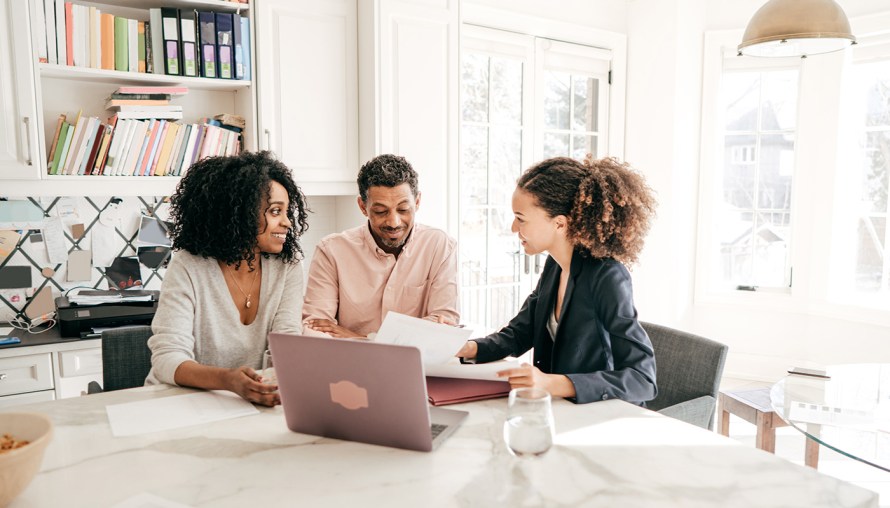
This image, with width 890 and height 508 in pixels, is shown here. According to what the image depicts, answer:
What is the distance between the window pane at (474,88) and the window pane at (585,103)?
75 cm

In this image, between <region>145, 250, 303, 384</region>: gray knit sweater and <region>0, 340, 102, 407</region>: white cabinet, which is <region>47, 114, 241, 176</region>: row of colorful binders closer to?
<region>0, 340, 102, 407</region>: white cabinet

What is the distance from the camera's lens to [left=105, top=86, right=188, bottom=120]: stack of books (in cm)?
262

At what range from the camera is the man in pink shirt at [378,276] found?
90.7 inches

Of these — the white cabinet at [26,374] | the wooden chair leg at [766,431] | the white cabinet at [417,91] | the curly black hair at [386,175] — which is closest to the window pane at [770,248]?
the wooden chair leg at [766,431]

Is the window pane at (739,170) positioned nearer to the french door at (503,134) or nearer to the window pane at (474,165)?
the french door at (503,134)

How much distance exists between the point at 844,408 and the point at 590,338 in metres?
0.83

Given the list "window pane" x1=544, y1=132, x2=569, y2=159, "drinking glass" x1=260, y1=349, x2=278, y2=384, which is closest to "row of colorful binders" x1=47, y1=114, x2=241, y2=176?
"drinking glass" x1=260, y1=349, x2=278, y2=384

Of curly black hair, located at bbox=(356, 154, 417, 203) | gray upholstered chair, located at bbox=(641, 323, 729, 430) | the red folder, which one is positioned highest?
curly black hair, located at bbox=(356, 154, 417, 203)

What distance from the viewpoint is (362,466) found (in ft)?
3.60

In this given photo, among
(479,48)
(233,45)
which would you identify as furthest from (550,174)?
(479,48)

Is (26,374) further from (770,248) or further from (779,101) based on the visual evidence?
(779,101)

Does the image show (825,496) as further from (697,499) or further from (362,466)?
(362,466)

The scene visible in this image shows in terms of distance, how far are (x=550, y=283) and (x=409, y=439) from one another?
833 millimetres

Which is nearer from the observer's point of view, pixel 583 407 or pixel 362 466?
pixel 362 466
